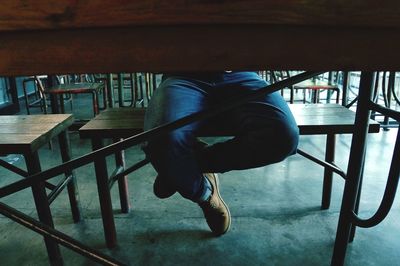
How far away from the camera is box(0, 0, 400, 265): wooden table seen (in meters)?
0.38

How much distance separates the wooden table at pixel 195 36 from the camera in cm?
38

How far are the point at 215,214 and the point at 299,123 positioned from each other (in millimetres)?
489

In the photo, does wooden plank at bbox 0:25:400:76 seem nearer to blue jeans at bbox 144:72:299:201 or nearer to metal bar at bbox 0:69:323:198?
metal bar at bbox 0:69:323:198

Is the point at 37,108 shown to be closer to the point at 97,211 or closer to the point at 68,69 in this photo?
the point at 97,211

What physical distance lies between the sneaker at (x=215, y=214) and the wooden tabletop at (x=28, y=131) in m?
0.62

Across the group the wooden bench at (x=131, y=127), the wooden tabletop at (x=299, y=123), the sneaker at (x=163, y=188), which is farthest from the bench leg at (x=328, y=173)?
the sneaker at (x=163, y=188)

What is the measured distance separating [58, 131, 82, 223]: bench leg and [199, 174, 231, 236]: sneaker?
2.01 ft

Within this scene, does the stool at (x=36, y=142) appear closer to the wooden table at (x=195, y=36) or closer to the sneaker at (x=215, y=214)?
the sneaker at (x=215, y=214)

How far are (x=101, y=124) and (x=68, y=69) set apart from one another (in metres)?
0.94

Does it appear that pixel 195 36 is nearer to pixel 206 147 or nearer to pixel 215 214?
pixel 206 147

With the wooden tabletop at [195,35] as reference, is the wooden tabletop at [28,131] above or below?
below

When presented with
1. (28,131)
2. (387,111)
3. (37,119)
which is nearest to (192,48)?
(387,111)

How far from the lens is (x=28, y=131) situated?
3.94 feet

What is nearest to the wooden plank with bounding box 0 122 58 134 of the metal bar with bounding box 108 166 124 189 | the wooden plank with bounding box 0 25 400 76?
the metal bar with bounding box 108 166 124 189
